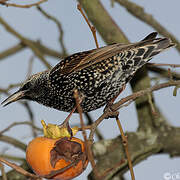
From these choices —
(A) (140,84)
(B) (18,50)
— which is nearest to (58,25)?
(A) (140,84)

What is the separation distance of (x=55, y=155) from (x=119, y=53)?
1412 millimetres

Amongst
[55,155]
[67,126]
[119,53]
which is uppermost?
[119,53]

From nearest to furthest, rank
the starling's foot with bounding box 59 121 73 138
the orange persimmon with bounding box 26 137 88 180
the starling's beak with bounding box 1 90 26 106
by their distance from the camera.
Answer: the orange persimmon with bounding box 26 137 88 180 → the starling's foot with bounding box 59 121 73 138 → the starling's beak with bounding box 1 90 26 106

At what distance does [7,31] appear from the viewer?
450 centimetres

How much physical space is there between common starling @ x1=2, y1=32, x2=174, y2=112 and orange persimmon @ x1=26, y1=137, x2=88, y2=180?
37.7 inches

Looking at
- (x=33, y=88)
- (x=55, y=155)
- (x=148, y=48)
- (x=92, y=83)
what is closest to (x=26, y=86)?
(x=33, y=88)

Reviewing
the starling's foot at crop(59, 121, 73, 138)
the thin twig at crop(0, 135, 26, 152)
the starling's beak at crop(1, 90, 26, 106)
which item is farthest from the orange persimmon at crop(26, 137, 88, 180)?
the thin twig at crop(0, 135, 26, 152)

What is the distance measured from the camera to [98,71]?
3365 millimetres

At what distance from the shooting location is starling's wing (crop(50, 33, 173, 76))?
3.33 metres

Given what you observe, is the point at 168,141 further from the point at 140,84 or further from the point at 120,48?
the point at 120,48

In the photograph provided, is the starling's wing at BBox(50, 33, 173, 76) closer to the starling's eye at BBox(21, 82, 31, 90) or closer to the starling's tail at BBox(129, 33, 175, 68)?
the starling's tail at BBox(129, 33, 175, 68)

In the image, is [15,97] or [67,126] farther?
[15,97]

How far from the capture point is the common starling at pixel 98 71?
334 cm

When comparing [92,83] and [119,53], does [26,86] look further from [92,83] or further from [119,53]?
[119,53]
